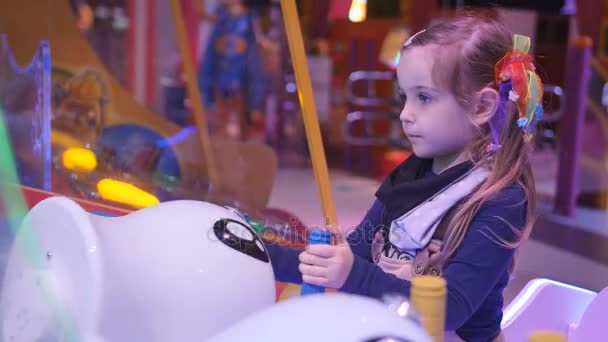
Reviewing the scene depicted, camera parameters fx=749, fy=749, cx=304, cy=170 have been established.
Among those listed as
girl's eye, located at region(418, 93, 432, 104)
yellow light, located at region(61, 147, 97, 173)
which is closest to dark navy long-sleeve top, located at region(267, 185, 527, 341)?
girl's eye, located at region(418, 93, 432, 104)

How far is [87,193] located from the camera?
1391 millimetres

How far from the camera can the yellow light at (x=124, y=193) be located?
1393mm

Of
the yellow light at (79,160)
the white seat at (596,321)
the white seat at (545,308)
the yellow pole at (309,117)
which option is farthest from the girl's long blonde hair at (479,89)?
the yellow light at (79,160)

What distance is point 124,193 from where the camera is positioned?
1.45m

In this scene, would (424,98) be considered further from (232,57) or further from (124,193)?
(232,57)

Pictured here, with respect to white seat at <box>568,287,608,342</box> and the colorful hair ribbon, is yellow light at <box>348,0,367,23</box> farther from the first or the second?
white seat at <box>568,287,608,342</box>

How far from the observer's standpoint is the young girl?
895 millimetres

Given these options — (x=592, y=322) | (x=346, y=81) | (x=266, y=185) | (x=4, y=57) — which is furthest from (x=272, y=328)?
(x=346, y=81)

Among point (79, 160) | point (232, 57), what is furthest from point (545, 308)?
point (232, 57)

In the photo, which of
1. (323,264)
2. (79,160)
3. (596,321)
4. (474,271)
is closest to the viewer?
(323,264)

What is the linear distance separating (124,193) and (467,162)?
2.45ft

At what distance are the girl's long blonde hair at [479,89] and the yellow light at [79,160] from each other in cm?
94

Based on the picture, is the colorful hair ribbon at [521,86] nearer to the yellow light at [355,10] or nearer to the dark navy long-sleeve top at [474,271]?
the dark navy long-sleeve top at [474,271]

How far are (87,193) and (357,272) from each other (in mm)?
753
